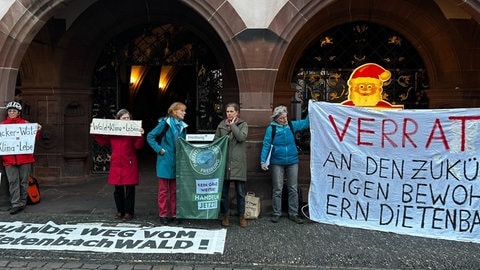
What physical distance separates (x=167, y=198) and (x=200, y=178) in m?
0.52

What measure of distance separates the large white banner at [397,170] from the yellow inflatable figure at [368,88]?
32 cm

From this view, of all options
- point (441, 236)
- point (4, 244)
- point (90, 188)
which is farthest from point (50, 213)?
point (441, 236)

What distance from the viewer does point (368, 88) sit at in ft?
19.8

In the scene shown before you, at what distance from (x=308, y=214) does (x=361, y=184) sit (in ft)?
2.80

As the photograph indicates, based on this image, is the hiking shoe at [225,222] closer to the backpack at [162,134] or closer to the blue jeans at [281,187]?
the blue jeans at [281,187]

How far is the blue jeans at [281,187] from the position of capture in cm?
585

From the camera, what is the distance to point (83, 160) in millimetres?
8828

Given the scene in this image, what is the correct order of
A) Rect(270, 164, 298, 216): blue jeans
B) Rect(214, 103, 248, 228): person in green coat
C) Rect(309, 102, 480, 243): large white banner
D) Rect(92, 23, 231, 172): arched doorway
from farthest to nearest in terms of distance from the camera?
Rect(92, 23, 231, 172): arched doorway, Rect(270, 164, 298, 216): blue jeans, Rect(214, 103, 248, 228): person in green coat, Rect(309, 102, 480, 243): large white banner

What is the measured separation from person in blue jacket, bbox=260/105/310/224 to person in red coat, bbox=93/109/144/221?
5.58 ft

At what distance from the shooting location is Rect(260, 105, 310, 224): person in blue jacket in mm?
5785

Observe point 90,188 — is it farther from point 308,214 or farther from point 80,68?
point 308,214

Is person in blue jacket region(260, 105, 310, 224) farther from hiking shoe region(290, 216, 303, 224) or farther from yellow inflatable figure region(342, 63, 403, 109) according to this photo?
yellow inflatable figure region(342, 63, 403, 109)

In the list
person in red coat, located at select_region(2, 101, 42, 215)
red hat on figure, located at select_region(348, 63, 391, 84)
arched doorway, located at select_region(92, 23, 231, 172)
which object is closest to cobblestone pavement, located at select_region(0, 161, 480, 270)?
person in red coat, located at select_region(2, 101, 42, 215)

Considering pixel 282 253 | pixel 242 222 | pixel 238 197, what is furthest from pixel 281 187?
pixel 282 253
